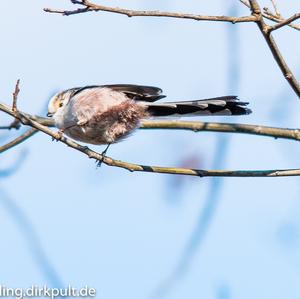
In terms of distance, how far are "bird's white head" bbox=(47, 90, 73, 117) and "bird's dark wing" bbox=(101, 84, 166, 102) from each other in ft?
1.49

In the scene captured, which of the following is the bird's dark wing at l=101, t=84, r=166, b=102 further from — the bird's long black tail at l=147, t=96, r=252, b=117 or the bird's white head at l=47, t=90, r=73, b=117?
the bird's white head at l=47, t=90, r=73, b=117

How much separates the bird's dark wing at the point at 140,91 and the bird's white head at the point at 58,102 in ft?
1.49

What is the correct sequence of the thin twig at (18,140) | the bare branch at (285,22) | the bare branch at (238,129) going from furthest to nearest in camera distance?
the thin twig at (18,140) → the bare branch at (238,129) → the bare branch at (285,22)

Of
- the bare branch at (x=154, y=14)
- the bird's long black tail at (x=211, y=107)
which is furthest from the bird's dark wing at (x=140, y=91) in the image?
the bare branch at (x=154, y=14)

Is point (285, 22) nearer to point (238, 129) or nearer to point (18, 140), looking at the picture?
point (238, 129)

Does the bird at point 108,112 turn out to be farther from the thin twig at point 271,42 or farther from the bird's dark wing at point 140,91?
the thin twig at point 271,42

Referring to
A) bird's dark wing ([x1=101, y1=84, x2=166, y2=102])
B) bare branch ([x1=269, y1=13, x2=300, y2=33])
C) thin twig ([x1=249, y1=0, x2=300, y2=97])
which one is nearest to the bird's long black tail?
bird's dark wing ([x1=101, y1=84, x2=166, y2=102])

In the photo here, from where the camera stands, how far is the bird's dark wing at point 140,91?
4988 mm

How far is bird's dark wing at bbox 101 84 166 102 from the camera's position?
A: 16.4 feet

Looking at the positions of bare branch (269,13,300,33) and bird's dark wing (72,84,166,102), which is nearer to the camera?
bare branch (269,13,300,33)

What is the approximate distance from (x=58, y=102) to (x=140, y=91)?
2.71 ft

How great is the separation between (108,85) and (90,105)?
12.2 inches

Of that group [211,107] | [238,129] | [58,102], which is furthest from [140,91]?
[238,129]

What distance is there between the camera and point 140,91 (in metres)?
5.08
